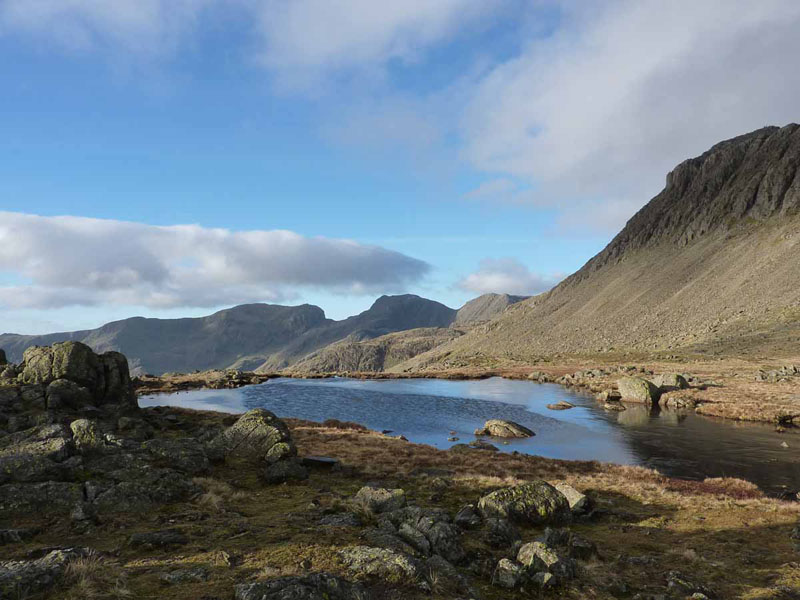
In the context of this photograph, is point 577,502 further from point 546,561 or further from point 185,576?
point 185,576

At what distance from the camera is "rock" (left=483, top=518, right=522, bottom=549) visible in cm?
1622

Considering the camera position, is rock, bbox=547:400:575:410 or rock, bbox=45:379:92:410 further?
rock, bbox=547:400:575:410

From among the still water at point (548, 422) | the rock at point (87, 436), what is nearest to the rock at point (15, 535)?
the rock at point (87, 436)

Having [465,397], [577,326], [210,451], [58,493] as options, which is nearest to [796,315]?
[577,326]

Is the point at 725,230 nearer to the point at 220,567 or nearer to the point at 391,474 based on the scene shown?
the point at 391,474

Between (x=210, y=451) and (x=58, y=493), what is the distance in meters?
11.0

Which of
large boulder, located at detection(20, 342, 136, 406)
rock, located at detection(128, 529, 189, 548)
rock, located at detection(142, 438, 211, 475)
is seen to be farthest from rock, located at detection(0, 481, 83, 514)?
large boulder, located at detection(20, 342, 136, 406)

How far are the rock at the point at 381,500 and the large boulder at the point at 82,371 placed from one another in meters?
34.8

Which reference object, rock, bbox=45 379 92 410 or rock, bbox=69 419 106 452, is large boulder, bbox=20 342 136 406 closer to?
rock, bbox=45 379 92 410

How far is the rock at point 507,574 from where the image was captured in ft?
41.1

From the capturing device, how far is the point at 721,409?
190ft

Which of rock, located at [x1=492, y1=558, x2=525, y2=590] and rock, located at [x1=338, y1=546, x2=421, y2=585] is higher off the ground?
rock, located at [x1=338, y1=546, x2=421, y2=585]

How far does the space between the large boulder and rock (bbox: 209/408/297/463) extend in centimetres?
2113

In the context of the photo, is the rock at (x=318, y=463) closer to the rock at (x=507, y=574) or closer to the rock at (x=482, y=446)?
the rock at (x=482, y=446)
